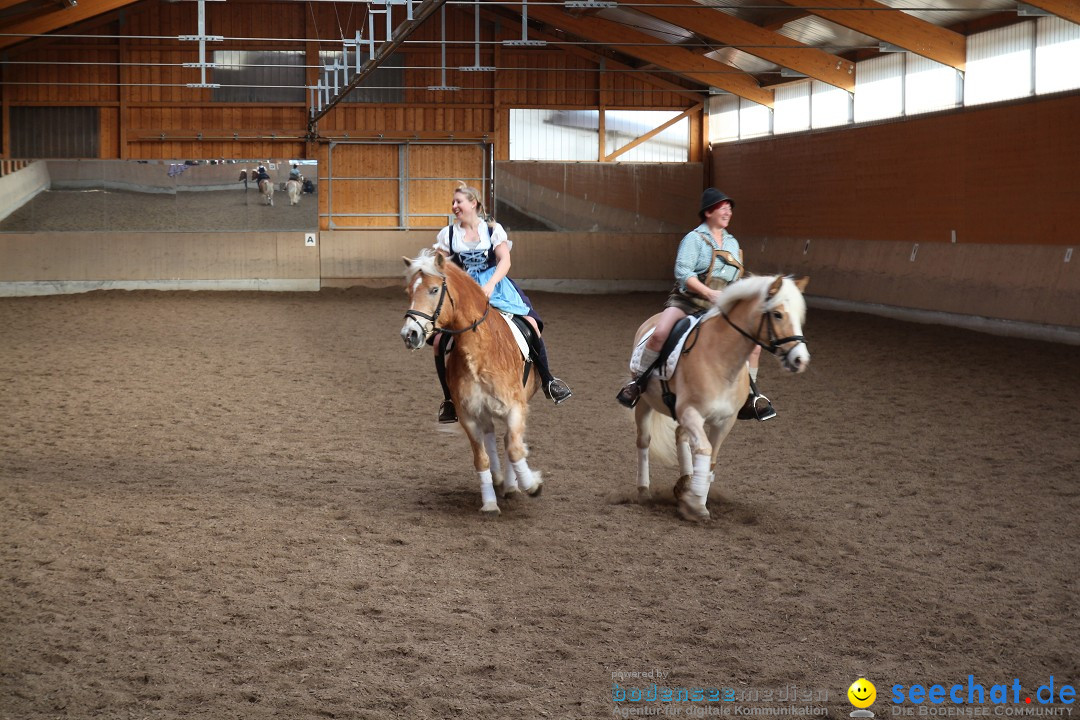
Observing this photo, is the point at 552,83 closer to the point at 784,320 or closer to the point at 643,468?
the point at 643,468

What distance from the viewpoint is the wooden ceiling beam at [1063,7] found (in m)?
→ 12.0

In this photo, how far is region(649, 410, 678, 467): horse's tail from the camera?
6.52 m

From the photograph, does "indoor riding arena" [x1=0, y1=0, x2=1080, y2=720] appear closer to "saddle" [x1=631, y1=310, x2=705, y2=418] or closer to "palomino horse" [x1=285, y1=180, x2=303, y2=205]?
"palomino horse" [x1=285, y1=180, x2=303, y2=205]

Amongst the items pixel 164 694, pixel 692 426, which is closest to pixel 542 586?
pixel 692 426

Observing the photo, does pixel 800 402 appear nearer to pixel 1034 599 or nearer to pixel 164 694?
pixel 1034 599

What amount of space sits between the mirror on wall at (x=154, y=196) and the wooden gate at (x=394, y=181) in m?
1.29

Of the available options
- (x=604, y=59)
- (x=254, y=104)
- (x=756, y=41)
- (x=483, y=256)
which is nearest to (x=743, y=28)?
(x=756, y=41)

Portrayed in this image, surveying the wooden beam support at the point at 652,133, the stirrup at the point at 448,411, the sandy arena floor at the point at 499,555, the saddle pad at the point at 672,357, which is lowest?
the sandy arena floor at the point at 499,555

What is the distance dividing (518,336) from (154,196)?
17559mm

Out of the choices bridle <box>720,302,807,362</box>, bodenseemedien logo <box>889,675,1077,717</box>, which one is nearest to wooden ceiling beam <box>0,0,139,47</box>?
bridle <box>720,302,807,362</box>

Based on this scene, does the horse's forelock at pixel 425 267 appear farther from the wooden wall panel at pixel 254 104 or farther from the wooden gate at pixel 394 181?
the wooden gate at pixel 394 181

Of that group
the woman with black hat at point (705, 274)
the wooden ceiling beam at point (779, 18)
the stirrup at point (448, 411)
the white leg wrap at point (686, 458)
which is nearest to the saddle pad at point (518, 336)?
the stirrup at point (448, 411)

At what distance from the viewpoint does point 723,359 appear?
5656 mm

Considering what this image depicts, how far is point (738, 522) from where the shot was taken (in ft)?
19.1
